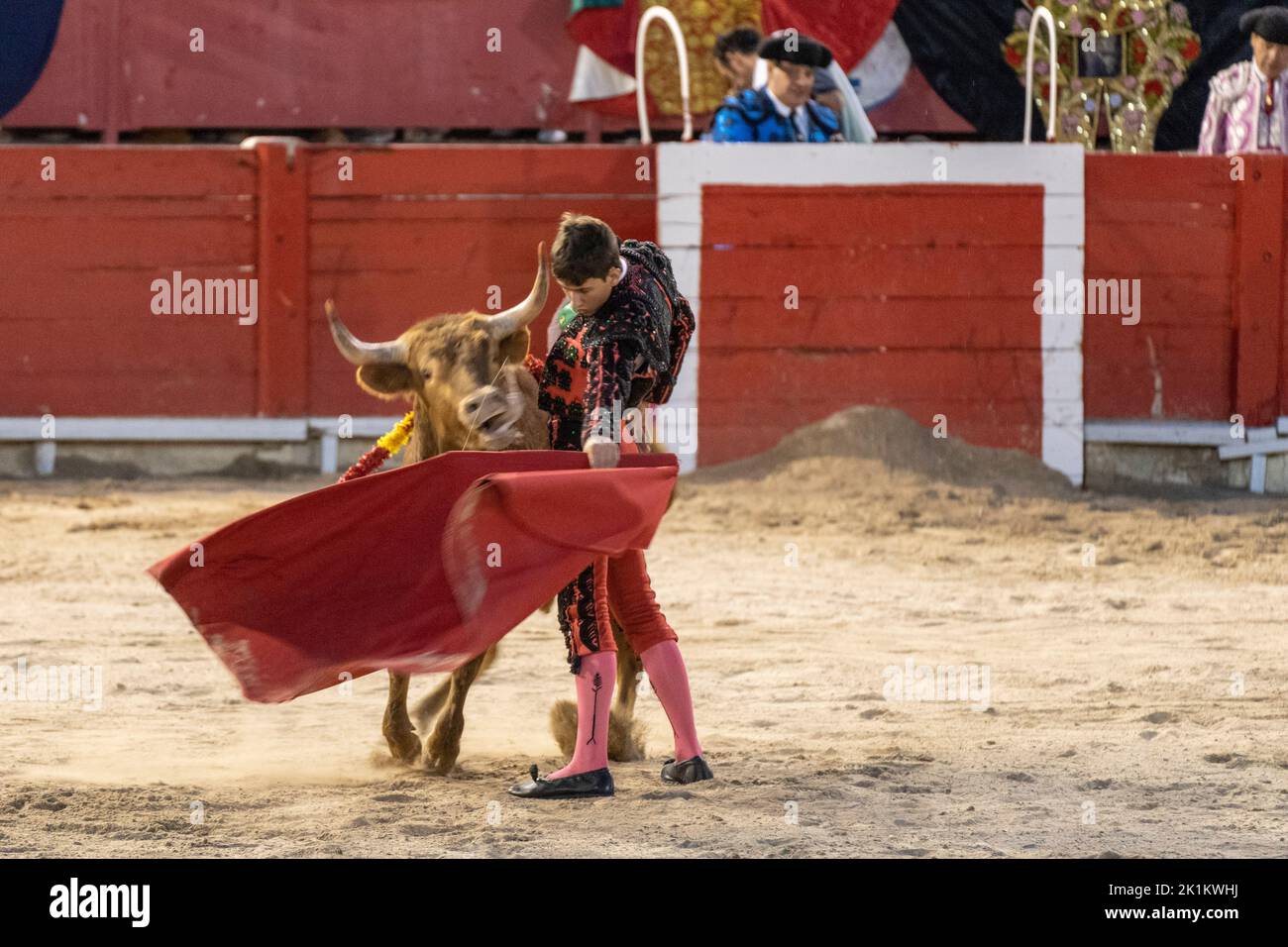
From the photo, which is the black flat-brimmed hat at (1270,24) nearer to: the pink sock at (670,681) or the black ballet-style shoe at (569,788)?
the pink sock at (670,681)

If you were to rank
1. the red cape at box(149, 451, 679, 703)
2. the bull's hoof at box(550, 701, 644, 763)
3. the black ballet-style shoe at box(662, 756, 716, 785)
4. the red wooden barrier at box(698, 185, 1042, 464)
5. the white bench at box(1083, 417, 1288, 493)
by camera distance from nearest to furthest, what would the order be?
the red cape at box(149, 451, 679, 703) → the black ballet-style shoe at box(662, 756, 716, 785) → the bull's hoof at box(550, 701, 644, 763) → the red wooden barrier at box(698, 185, 1042, 464) → the white bench at box(1083, 417, 1288, 493)

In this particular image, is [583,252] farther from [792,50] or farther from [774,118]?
[774,118]

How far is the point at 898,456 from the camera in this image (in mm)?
8828

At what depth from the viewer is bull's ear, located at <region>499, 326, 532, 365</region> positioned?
4637 mm

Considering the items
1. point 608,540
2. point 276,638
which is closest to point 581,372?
point 608,540

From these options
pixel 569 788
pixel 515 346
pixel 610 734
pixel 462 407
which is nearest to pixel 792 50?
pixel 515 346

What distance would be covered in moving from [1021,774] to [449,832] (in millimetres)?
1306

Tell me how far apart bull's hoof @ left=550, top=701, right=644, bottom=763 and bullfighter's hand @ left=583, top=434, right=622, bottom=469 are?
81 centimetres

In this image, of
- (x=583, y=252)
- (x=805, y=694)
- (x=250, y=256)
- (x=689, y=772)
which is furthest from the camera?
(x=250, y=256)

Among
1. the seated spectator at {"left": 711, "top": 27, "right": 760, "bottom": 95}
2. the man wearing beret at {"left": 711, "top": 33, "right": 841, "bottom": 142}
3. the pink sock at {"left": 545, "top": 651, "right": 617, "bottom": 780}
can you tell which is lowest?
the pink sock at {"left": 545, "top": 651, "right": 617, "bottom": 780}

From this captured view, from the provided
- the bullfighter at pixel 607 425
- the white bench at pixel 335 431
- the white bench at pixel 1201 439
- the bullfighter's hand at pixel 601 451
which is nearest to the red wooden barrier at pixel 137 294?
the white bench at pixel 335 431

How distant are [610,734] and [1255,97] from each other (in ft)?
20.4

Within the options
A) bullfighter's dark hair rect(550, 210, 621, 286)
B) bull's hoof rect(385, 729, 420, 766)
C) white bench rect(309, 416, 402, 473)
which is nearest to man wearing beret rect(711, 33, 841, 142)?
white bench rect(309, 416, 402, 473)

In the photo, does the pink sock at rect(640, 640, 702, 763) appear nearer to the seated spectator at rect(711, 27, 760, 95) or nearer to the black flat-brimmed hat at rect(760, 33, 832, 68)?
the black flat-brimmed hat at rect(760, 33, 832, 68)
